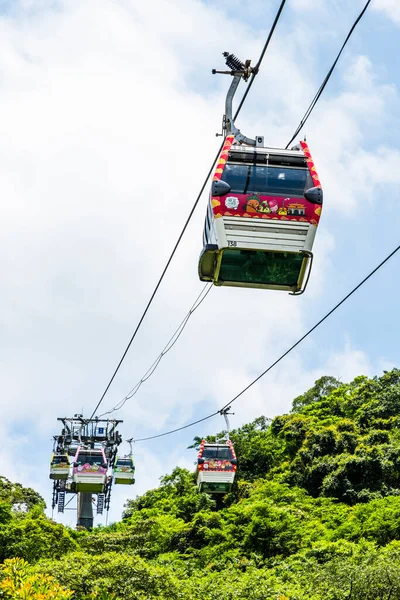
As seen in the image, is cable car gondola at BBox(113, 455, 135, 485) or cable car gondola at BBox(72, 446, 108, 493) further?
cable car gondola at BBox(113, 455, 135, 485)

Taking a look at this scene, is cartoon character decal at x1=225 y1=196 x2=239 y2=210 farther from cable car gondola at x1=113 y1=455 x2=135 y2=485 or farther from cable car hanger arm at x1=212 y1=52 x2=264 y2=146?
cable car gondola at x1=113 y1=455 x2=135 y2=485

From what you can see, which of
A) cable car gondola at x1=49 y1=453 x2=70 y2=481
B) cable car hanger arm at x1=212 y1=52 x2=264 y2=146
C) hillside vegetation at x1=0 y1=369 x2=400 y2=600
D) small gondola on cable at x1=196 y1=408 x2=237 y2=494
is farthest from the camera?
cable car gondola at x1=49 y1=453 x2=70 y2=481

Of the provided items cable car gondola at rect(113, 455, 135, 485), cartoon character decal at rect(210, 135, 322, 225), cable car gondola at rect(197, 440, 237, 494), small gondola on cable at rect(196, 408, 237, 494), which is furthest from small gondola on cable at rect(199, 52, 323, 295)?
cable car gondola at rect(113, 455, 135, 485)

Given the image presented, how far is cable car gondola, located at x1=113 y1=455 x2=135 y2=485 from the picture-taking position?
30.8m

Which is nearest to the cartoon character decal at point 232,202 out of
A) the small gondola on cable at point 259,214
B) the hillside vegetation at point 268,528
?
the small gondola on cable at point 259,214

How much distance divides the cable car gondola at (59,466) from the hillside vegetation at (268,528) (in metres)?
1.75

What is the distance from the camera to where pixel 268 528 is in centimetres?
2980

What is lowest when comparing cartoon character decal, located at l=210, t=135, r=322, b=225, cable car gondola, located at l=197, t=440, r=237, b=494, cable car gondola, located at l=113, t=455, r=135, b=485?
cable car gondola, located at l=197, t=440, r=237, b=494

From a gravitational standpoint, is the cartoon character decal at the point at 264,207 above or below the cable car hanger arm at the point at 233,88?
below

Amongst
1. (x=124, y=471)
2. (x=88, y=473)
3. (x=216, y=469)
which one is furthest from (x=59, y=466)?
(x=216, y=469)

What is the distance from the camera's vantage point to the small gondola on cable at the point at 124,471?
30828mm

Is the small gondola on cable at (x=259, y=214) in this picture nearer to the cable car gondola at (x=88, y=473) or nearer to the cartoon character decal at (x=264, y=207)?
the cartoon character decal at (x=264, y=207)

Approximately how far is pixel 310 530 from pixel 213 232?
832 inches

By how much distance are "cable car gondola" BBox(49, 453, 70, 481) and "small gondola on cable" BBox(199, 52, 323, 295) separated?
2094 centimetres
